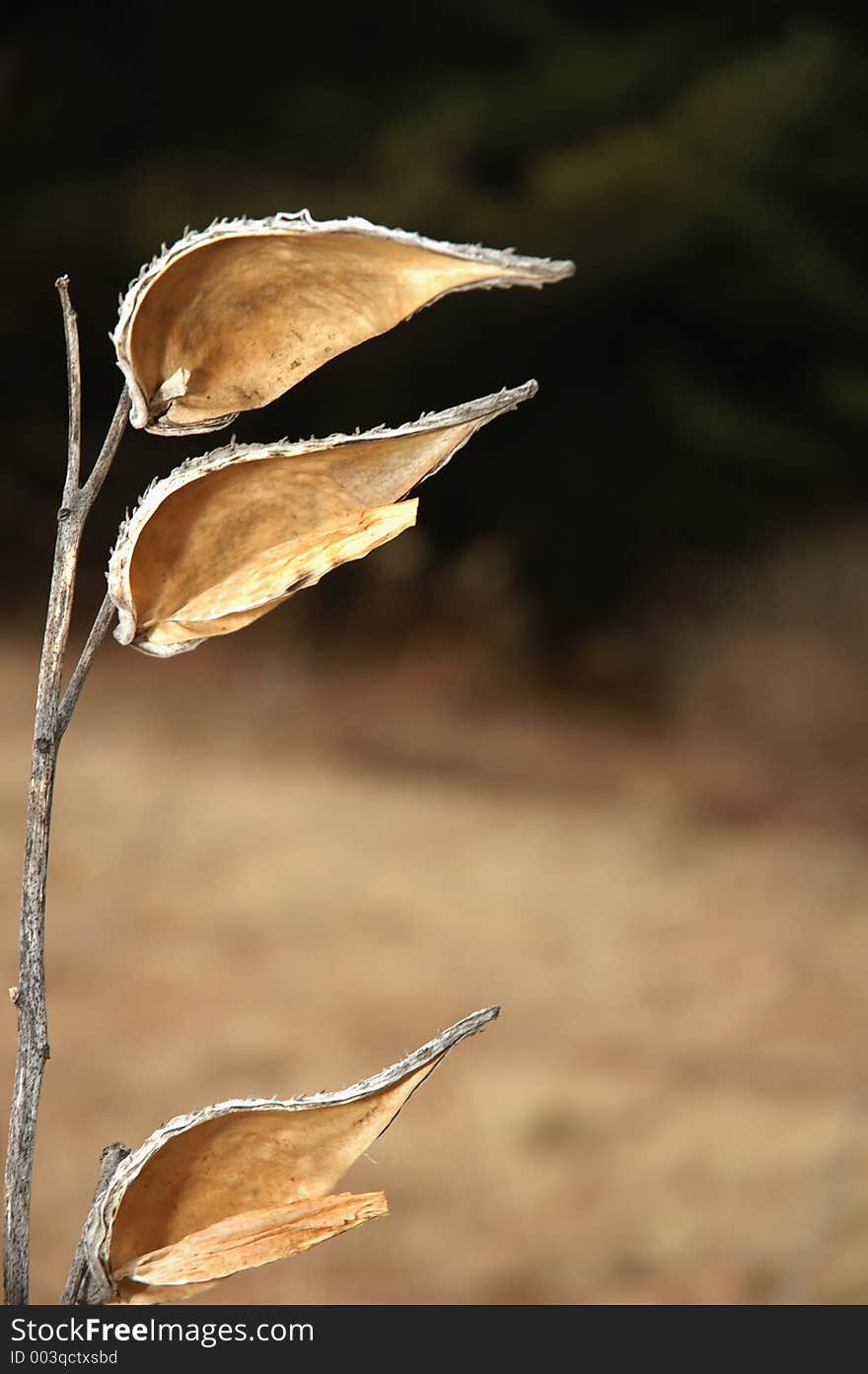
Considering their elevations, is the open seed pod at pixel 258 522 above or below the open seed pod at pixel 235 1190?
above

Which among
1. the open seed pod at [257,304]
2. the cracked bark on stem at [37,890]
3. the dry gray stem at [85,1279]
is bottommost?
the dry gray stem at [85,1279]

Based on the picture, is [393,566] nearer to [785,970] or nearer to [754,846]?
[754,846]

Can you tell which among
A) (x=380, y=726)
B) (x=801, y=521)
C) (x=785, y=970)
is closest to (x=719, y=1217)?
(x=785, y=970)

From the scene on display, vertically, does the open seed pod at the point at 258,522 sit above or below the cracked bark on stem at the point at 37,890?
above

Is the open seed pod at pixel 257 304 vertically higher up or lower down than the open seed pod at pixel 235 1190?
higher up

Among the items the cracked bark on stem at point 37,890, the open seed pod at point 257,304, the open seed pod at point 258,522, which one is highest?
the open seed pod at point 257,304
